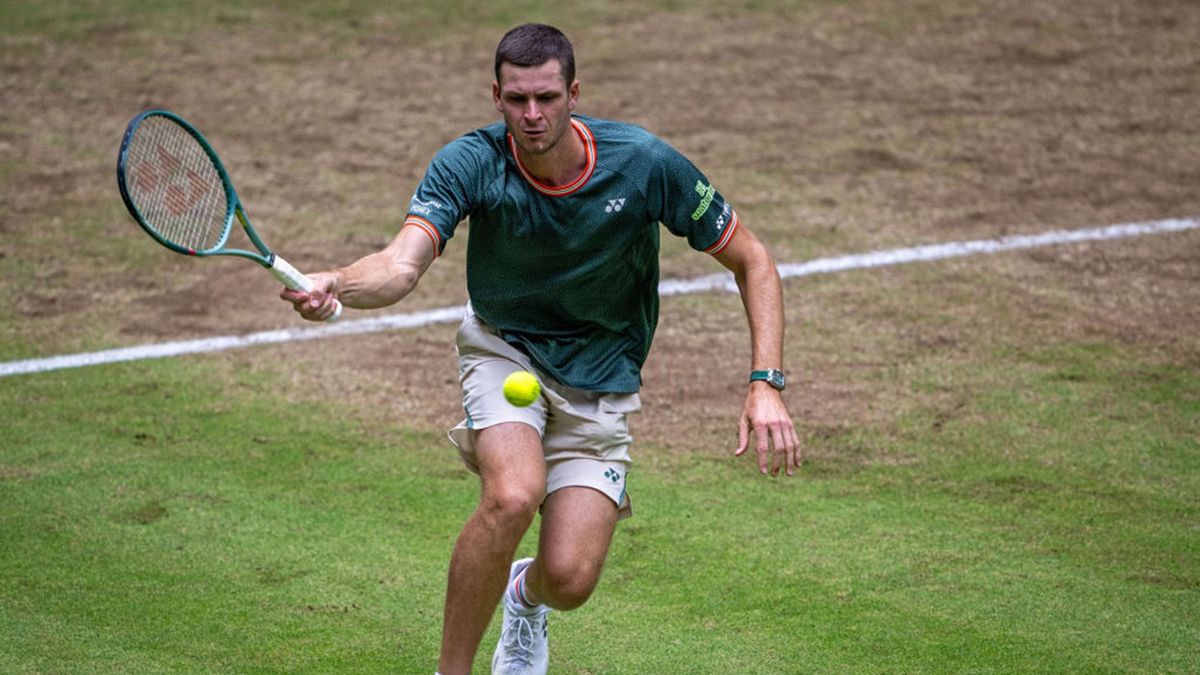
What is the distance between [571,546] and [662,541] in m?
1.45


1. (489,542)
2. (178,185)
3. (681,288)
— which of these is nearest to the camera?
(489,542)

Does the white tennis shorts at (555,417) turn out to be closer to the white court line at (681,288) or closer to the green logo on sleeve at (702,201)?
the green logo on sleeve at (702,201)

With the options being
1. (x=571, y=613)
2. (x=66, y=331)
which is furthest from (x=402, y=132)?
(x=571, y=613)

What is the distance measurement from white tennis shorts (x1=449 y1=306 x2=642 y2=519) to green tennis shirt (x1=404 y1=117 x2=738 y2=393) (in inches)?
2.3

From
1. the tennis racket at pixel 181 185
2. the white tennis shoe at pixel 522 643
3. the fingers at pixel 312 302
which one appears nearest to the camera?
the fingers at pixel 312 302

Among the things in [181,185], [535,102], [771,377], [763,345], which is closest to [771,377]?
[771,377]

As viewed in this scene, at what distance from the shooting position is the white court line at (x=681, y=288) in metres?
8.65

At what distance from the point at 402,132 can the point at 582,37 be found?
2.50 meters

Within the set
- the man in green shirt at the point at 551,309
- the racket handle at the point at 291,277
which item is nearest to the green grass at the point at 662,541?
the man in green shirt at the point at 551,309

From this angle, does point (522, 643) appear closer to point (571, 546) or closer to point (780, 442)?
point (571, 546)

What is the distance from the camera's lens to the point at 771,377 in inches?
208

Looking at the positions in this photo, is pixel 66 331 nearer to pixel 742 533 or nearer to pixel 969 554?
pixel 742 533

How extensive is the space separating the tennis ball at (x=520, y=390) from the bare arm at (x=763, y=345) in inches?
28.2

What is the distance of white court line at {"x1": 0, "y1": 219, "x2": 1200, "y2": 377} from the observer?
865cm
